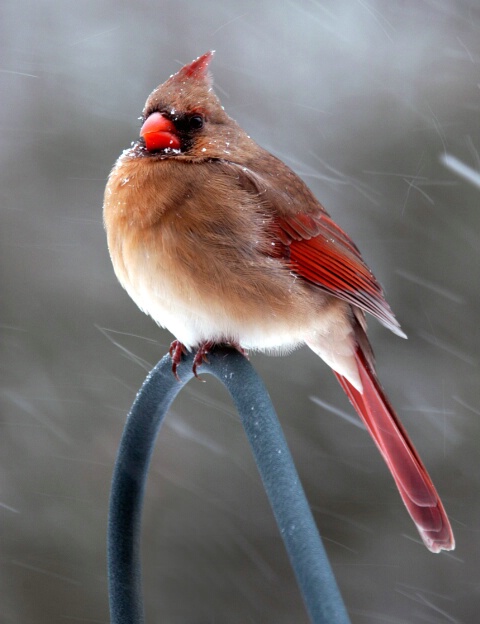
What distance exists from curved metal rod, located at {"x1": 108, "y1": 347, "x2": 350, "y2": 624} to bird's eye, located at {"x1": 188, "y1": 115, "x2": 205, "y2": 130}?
1.97 ft

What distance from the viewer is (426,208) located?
166 inches

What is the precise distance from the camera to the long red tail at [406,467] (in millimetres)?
2295

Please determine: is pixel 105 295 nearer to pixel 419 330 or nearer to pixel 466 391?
pixel 419 330

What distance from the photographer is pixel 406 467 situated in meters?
2.38

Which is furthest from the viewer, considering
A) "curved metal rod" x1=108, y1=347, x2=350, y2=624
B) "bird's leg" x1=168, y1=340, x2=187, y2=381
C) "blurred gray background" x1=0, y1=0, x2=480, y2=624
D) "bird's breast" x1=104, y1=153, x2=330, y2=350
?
"blurred gray background" x1=0, y1=0, x2=480, y2=624

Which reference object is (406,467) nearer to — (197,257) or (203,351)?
(203,351)

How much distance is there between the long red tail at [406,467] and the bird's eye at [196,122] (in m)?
0.81

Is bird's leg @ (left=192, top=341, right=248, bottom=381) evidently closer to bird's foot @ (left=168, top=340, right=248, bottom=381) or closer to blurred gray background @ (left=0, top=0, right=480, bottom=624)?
bird's foot @ (left=168, top=340, right=248, bottom=381)

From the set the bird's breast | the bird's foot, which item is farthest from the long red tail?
the bird's foot

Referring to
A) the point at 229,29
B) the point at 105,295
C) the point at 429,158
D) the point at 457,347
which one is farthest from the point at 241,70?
the point at 457,347

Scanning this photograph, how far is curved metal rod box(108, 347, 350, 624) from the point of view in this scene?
4.45 ft

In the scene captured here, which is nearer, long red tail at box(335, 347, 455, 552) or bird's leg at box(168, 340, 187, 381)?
bird's leg at box(168, 340, 187, 381)

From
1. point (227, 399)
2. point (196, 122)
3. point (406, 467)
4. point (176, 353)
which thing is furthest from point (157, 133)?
point (227, 399)

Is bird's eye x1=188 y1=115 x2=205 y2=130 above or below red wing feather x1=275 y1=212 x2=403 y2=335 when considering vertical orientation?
above
